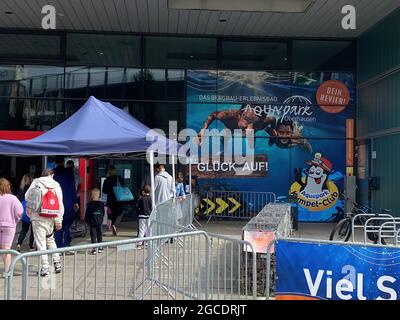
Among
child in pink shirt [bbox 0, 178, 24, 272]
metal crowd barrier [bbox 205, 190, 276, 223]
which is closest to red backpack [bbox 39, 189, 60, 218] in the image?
child in pink shirt [bbox 0, 178, 24, 272]

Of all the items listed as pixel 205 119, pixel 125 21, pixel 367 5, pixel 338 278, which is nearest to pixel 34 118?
pixel 125 21

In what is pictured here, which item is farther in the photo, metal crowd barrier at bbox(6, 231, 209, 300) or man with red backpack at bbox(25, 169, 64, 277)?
man with red backpack at bbox(25, 169, 64, 277)

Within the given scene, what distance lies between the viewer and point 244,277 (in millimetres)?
6660

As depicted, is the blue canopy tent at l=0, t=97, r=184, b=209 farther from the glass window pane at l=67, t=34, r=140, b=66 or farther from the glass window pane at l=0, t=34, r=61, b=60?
the glass window pane at l=0, t=34, r=61, b=60

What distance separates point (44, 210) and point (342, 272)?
4.68 metres

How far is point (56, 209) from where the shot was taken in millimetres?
7875

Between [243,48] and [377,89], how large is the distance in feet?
14.5

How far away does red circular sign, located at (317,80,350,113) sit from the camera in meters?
16.7

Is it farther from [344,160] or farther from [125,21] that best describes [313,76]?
[125,21]

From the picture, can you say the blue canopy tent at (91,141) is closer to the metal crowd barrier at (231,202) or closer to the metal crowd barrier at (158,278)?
the metal crowd barrier at (158,278)

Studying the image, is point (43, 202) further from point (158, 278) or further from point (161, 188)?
point (161, 188)

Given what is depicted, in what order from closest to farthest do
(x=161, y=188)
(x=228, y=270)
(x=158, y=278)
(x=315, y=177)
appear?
(x=228, y=270) < (x=158, y=278) < (x=161, y=188) < (x=315, y=177)

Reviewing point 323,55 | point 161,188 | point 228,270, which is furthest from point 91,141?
point 323,55

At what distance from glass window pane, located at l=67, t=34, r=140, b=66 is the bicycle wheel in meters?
8.79
